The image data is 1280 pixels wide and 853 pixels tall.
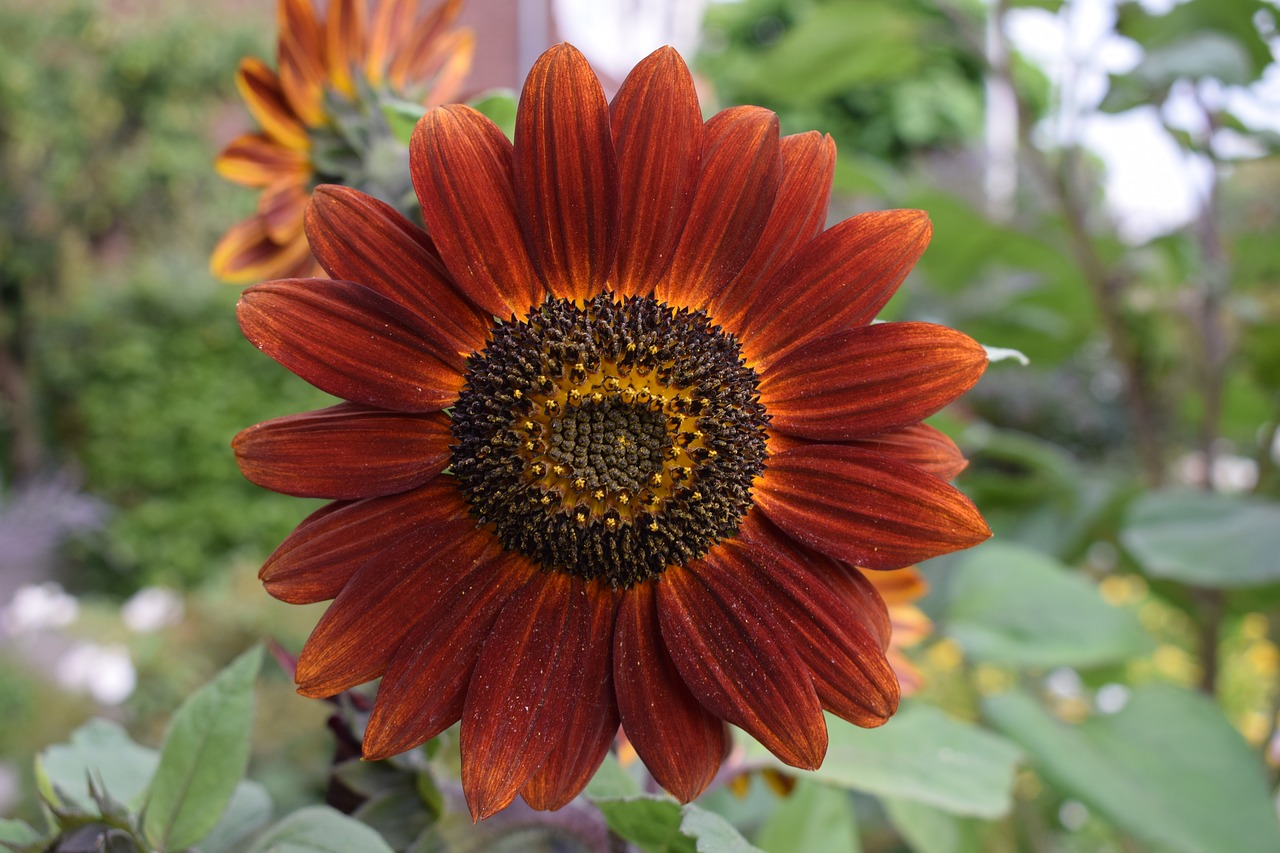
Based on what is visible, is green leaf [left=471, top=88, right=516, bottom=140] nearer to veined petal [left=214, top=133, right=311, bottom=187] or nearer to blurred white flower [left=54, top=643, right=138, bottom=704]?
veined petal [left=214, top=133, right=311, bottom=187]

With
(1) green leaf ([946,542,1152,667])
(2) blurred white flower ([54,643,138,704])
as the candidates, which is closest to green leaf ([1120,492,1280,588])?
(1) green leaf ([946,542,1152,667])

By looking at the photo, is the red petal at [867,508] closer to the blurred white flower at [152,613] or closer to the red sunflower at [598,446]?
the red sunflower at [598,446]

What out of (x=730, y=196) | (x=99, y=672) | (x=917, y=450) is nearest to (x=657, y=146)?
(x=730, y=196)

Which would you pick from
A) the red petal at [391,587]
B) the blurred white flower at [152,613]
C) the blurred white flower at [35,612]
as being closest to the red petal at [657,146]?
the red petal at [391,587]

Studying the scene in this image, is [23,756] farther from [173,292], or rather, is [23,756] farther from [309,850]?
[173,292]

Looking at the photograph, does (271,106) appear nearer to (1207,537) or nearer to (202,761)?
(202,761)

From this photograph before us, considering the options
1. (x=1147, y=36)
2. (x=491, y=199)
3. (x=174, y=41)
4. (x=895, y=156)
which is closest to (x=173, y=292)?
(x=174, y=41)

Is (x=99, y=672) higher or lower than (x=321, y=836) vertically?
lower
